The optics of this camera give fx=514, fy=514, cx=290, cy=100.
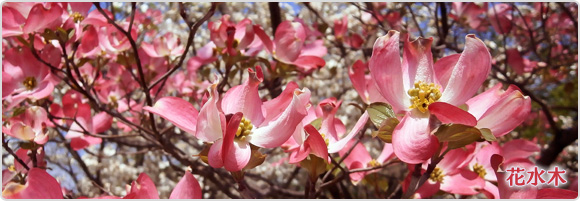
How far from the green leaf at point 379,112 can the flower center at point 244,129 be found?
0.41 feet

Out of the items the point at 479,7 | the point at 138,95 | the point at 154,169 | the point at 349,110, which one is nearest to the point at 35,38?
the point at 138,95

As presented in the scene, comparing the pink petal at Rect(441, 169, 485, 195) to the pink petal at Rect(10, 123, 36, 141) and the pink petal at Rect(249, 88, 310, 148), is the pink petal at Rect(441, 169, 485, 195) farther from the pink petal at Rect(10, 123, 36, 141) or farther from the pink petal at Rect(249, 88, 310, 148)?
the pink petal at Rect(10, 123, 36, 141)

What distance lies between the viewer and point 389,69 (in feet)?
1.69

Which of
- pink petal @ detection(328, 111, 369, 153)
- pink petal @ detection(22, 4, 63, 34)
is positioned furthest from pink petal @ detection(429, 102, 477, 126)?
pink petal @ detection(22, 4, 63, 34)

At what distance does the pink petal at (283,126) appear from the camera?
496 millimetres

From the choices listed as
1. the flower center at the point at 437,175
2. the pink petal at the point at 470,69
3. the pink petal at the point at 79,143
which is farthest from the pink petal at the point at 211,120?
the pink petal at the point at 79,143

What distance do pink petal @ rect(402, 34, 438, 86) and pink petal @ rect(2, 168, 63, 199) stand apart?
371 millimetres

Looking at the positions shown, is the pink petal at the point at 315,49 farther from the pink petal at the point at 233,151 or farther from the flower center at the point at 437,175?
the pink petal at the point at 233,151

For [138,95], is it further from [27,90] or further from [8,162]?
[27,90]

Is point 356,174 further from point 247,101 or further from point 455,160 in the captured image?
point 247,101

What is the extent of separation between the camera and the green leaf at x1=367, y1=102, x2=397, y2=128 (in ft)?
1.67

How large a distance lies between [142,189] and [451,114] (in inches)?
12.0

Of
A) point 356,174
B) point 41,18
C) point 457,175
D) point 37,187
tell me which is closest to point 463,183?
point 457,175

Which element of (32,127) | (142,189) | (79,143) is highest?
(142,189)
